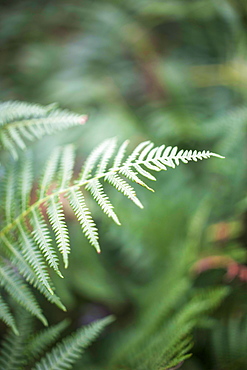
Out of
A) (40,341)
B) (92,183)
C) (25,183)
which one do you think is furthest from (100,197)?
(40,341)

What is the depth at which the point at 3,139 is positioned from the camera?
103cm

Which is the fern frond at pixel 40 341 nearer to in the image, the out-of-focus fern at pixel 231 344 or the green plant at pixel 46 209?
the green plant at pixel 46 209

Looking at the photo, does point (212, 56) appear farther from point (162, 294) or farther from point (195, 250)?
point (162, 294)

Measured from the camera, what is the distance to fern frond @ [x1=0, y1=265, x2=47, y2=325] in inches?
33.8

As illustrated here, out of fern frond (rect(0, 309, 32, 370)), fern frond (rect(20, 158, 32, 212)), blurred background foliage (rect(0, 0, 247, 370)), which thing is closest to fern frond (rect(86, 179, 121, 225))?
fern frond (rect(20, 158, 32, 212))

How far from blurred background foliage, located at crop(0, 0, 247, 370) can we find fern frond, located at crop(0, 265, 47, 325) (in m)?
0.49

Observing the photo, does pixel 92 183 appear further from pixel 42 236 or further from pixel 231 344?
pixel 231 344

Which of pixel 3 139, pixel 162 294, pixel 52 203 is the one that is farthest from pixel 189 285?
pixel 3 139

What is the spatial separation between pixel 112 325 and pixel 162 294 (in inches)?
11.3

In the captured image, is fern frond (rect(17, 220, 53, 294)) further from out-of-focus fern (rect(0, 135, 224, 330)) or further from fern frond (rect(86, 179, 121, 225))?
fern frond (rect(86, 179, 121, 225))

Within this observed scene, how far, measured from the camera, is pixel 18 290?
88 cm

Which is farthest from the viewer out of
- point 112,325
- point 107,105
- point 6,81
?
point 6,81

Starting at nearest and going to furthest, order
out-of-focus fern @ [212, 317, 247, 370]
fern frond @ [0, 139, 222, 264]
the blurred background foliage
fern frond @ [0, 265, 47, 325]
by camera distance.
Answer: fern frond @ [0, 139, 222, 264] < fern frond @ [0, 265, 47, 325] < out-of-focus fern @ [212, 317, 247, 370] < the blurred background foliage

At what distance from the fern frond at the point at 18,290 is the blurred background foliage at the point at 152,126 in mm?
487
